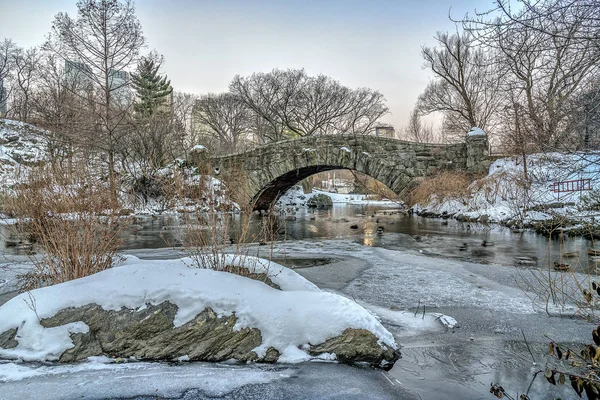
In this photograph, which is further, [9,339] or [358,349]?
[358,349]

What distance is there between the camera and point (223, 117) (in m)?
33.8

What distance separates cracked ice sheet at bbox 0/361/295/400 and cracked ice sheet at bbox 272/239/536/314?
207 cm

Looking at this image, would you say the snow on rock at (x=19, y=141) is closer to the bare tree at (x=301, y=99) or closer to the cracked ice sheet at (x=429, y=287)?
the bare tree at (x=301, y=99)

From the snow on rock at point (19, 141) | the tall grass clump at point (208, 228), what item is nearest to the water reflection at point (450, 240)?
the tall grass clump at point (208, 228)

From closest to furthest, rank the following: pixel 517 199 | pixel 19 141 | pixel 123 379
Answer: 1. pixel 123 379
2. pixel 517 199
3. pixel 19 141

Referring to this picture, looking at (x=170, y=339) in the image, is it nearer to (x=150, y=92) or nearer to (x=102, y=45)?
(x=102, y=45)

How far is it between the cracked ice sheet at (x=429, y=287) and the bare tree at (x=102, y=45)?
13540 millimetres

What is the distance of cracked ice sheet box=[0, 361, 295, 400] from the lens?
196cm

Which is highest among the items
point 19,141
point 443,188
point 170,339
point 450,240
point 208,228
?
point 19,141

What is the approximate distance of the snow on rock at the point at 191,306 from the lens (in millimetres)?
2428

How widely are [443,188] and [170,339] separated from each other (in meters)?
12.8

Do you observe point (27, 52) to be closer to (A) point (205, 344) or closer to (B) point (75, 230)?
(B) point (75, 230)

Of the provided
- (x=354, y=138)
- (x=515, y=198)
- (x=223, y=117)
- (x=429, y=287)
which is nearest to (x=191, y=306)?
(x=429, y=287)

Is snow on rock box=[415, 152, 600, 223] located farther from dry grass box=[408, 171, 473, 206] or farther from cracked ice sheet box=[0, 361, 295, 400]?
cracked ice sheet box=[0, 361, 295, 400]
